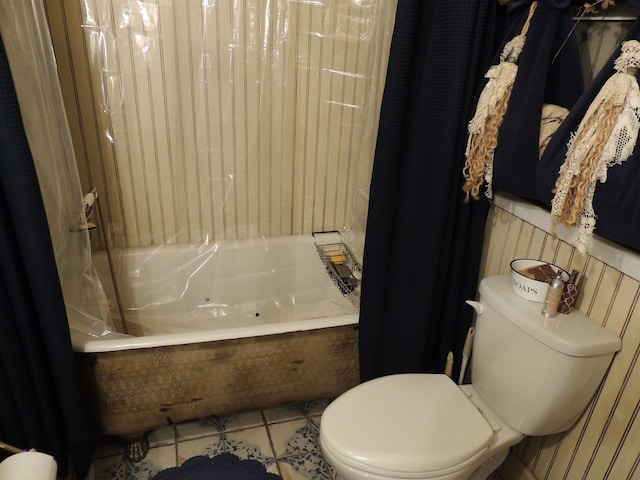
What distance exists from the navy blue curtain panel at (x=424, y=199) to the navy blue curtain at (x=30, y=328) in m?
1.04

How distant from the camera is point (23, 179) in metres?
1.14

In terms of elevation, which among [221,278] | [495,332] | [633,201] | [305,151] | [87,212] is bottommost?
[221,278]

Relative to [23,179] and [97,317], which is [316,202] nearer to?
[97,317]

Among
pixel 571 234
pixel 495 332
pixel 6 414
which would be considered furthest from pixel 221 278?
pixel 571 234

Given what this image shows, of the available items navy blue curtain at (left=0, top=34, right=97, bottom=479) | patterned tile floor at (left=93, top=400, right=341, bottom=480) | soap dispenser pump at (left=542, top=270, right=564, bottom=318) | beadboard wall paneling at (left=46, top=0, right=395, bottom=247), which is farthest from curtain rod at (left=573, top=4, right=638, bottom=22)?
patterned tile floor at (left=93, top=400, right=341, bottom=480)

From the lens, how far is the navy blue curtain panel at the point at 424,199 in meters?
1.34

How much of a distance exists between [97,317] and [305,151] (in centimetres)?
125

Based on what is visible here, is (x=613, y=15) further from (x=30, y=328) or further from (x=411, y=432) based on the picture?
(x=30, y=328)

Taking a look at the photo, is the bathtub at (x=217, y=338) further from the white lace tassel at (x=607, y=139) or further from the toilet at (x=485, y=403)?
the white lace tassel at (x=607, y=139)

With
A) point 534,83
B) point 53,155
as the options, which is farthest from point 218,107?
point 534,83

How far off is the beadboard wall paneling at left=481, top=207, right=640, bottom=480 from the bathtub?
723 mm

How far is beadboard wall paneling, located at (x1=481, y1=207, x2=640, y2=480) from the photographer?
1.16 m

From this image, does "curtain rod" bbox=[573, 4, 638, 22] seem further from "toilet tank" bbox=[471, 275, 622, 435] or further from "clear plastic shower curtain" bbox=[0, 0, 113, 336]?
"clear plastic shower curtain" bbox=[0, 0, 113, 336]

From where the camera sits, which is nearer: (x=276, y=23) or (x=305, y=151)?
(x=276, y=23)
